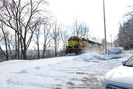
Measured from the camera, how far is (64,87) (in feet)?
12.5

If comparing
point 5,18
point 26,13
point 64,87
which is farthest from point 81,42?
point 64,87

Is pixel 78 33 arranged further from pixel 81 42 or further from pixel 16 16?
pixel 16 16

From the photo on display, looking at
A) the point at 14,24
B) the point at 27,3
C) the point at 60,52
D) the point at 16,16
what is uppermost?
the point at 27,3

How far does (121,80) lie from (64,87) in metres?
2.19

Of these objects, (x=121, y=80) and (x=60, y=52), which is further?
(x=60, y=52)

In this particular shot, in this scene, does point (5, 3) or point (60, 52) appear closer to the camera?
point (5, 3)

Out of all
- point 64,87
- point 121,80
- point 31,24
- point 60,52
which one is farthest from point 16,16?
point 60,52

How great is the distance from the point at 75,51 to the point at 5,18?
1401cm

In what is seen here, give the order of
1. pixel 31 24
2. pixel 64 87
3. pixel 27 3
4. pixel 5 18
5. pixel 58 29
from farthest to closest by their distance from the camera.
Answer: pixel 58 29
pixel 31 24
pixel 27 3
pixel 5 18
pixel 64 87

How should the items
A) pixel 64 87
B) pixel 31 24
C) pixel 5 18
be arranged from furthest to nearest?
pixel 31 24
pixel 5 18
pixel 64 87

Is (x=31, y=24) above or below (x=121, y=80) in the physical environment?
above

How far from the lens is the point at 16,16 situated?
1923 centimetres

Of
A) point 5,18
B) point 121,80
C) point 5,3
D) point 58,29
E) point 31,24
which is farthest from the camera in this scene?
point 58,29

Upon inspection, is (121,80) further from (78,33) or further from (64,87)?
(78,33)
